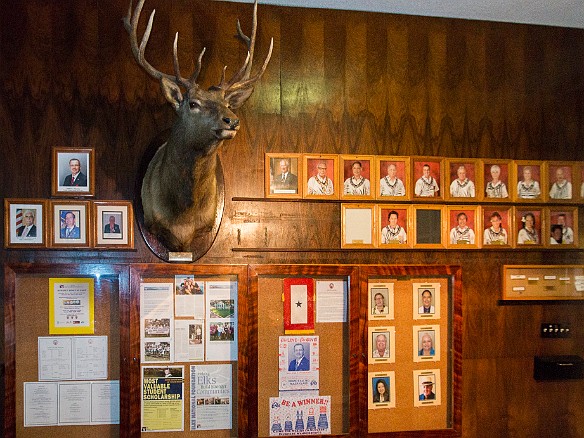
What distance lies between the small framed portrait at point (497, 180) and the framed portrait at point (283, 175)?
113 centimetres

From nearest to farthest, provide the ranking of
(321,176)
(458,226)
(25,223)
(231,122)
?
(231,122)
(25,223)
(321,176)
(458,226)

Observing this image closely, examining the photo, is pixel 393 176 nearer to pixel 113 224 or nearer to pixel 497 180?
pixel 497 180

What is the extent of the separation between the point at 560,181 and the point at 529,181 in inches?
8.1

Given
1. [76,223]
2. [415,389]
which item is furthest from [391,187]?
[76,223]

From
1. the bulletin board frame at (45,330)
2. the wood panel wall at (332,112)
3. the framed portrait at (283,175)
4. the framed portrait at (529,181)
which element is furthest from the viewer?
the framed portrait at (529,181)

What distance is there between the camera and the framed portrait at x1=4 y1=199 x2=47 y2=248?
2.98 metres

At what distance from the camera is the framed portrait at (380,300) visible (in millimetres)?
3230

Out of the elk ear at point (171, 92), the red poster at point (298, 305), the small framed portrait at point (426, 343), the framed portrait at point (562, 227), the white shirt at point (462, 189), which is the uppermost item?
the elk ear at point (171, 92)

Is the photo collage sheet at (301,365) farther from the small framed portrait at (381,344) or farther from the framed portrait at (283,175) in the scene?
the framed portrait at (283,175)

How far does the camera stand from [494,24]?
343cm

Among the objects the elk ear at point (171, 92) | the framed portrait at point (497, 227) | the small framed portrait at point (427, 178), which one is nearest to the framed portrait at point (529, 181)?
the framed portrait at point (497, 227)

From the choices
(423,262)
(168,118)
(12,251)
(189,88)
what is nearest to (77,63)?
(168,118)

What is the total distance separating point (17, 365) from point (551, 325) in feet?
10.1

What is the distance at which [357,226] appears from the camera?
10.6ft
